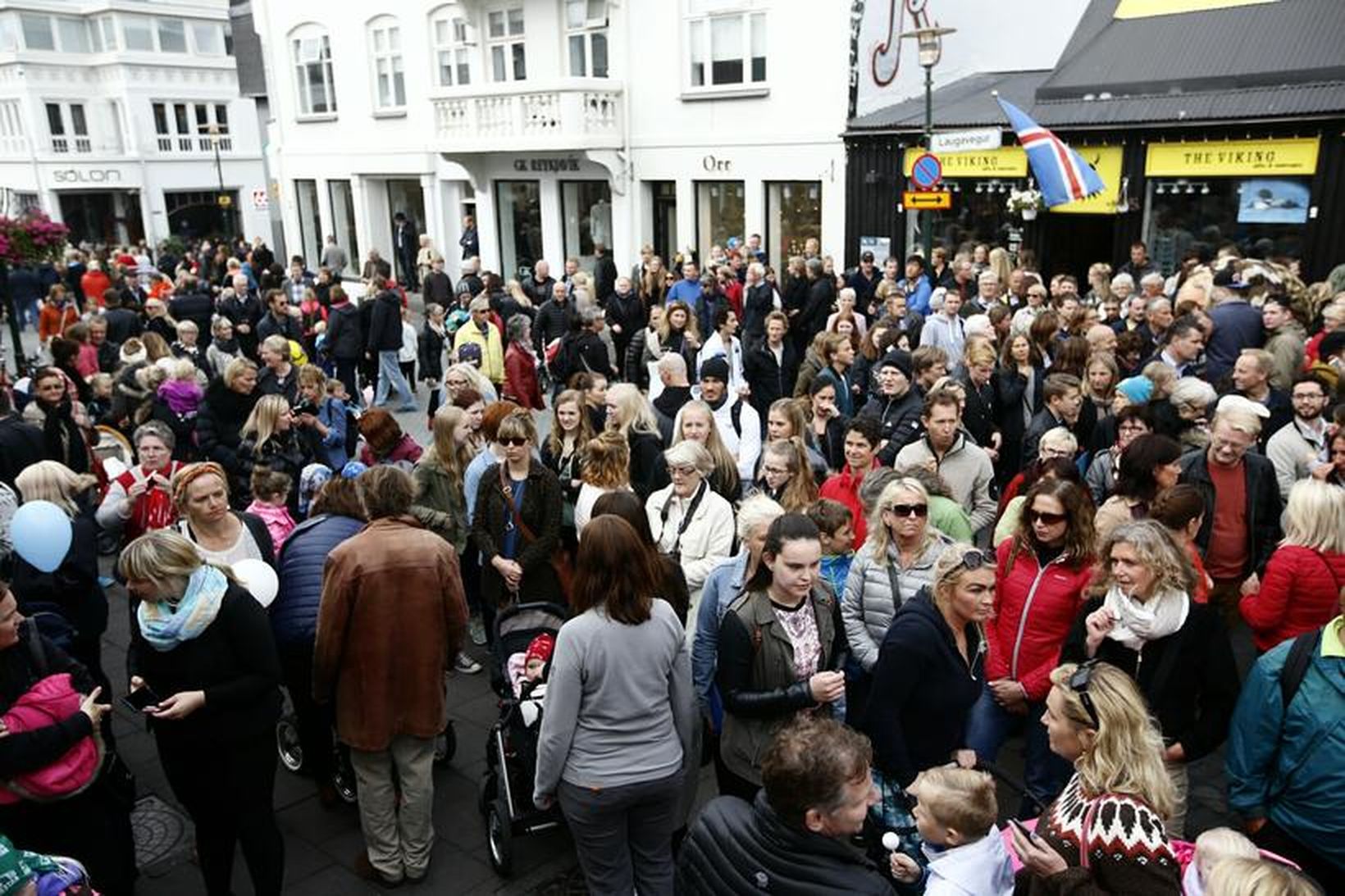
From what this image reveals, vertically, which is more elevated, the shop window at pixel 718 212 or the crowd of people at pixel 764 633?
the shop window at pixel 718 212

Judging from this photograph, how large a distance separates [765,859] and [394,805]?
8.27ft

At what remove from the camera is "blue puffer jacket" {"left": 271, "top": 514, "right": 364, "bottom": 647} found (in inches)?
185

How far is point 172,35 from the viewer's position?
147 ft

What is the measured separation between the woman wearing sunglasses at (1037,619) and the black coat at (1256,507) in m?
1.51

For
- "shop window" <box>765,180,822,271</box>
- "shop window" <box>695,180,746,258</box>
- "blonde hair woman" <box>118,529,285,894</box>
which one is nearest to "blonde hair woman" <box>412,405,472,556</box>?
"blonde hair woman" <box>118,529,285,894</box>

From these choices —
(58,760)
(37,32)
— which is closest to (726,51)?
(58,760)

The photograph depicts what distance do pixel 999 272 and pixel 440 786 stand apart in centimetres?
938

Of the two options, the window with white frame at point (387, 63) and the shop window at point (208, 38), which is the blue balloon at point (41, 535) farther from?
the shop window at point (208, 38)

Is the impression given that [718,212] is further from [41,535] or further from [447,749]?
[41,535]

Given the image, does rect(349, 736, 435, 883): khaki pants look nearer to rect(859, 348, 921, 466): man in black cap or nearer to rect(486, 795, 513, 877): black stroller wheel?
rect(486, 795, 513, 877): black stroller wheel

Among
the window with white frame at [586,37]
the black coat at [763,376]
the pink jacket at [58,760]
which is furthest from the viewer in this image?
the window with white frame at [586,37]

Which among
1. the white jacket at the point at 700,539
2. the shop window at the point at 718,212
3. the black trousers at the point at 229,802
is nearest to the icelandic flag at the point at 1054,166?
the shop window at the point at 718,212

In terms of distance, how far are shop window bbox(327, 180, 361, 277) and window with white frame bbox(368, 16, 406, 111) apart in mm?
3399

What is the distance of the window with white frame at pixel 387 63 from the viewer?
79.5 feet
